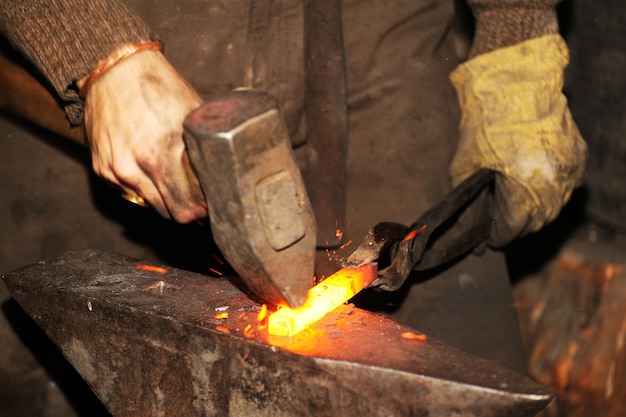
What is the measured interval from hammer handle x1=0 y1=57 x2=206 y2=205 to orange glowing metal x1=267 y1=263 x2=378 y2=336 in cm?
68

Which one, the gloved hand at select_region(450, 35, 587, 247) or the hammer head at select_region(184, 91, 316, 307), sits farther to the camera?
the gloved hand at select_region(450, 35, 587, 247)

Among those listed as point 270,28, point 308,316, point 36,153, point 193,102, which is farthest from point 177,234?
point 308,316

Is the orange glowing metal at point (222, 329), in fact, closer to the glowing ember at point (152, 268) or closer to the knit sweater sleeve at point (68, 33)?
the glowing ember at point (152, 268)

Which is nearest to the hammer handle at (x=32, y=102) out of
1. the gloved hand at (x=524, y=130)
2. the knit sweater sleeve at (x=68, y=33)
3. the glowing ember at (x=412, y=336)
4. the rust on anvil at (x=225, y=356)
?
the knit sweater sleeve at (x=68, y=33)

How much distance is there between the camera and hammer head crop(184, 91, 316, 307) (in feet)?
3.79

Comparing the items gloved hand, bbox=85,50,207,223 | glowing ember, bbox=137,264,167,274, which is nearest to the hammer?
gloved hand, bbox=85,50,207,223

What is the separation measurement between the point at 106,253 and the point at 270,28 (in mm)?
709

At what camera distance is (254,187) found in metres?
1.19

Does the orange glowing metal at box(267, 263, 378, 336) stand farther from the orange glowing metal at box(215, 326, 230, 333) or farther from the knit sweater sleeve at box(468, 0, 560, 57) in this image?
the knit sweater sleeve at box(468, 0, 560, 57)

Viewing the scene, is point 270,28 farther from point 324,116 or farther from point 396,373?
point 396,373

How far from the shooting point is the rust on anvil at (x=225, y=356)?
1.28 metres

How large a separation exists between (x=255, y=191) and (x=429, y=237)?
1.00 m

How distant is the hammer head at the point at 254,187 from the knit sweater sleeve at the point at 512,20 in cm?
107

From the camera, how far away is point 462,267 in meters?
2.32
